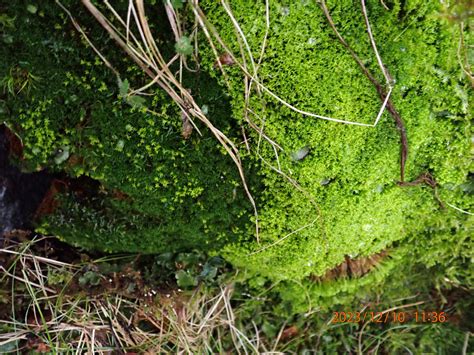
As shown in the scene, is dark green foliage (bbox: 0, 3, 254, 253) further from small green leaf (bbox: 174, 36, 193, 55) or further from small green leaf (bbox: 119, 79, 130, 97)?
small green leaf (bbox: 174, 36, 193, 55)

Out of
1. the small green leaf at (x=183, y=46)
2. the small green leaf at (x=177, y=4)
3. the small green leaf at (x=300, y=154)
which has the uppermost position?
the small green leaf at (x=177, y=4)

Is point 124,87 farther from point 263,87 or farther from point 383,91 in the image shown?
point 383,91

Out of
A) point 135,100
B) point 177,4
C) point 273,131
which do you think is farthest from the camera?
point 273,131

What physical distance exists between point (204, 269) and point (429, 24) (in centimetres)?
140

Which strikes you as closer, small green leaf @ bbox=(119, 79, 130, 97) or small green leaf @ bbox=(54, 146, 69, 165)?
small green leaf @ bbox=(119, 79, 130, 97)

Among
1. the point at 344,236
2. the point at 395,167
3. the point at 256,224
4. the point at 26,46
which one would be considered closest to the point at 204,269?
the point at 256,224

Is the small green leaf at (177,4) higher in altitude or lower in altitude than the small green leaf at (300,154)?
higher
